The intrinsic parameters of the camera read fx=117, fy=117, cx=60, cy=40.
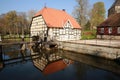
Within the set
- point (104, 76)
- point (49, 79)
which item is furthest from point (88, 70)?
point (49, 79)

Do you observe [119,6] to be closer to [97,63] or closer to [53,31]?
[53,31]

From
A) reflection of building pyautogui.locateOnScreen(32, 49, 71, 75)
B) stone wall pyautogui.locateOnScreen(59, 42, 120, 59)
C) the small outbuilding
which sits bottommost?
reflection of building pyautogui.locateOnScreen(32, 49, 71, 75)

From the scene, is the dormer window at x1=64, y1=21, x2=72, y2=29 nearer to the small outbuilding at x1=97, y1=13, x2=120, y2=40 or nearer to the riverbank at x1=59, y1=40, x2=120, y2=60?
the riverbank at x1=59, y1=40, x2=120, y2=60

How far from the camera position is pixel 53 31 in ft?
66.3

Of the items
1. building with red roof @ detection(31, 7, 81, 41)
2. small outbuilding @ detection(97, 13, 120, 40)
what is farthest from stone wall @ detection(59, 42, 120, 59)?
small outbuilding @ detection(97, 13, 120, 40)

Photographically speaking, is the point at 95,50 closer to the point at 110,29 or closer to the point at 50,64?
the point at 50,64

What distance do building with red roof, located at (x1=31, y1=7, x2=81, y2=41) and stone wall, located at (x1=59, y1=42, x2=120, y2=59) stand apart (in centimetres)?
395

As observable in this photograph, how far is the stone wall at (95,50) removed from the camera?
11.3m

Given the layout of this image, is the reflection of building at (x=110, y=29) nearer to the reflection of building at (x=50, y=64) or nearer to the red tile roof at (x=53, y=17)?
the red tile roof at (x=53, y=17)

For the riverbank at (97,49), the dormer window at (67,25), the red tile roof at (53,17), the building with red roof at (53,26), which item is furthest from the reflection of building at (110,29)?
the riverbank at (97,49)

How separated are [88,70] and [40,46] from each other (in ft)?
37.4

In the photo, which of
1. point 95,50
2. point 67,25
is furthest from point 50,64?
point 67,25

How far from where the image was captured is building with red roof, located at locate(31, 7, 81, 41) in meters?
20.0

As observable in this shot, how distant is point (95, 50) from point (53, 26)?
29.9 feet
